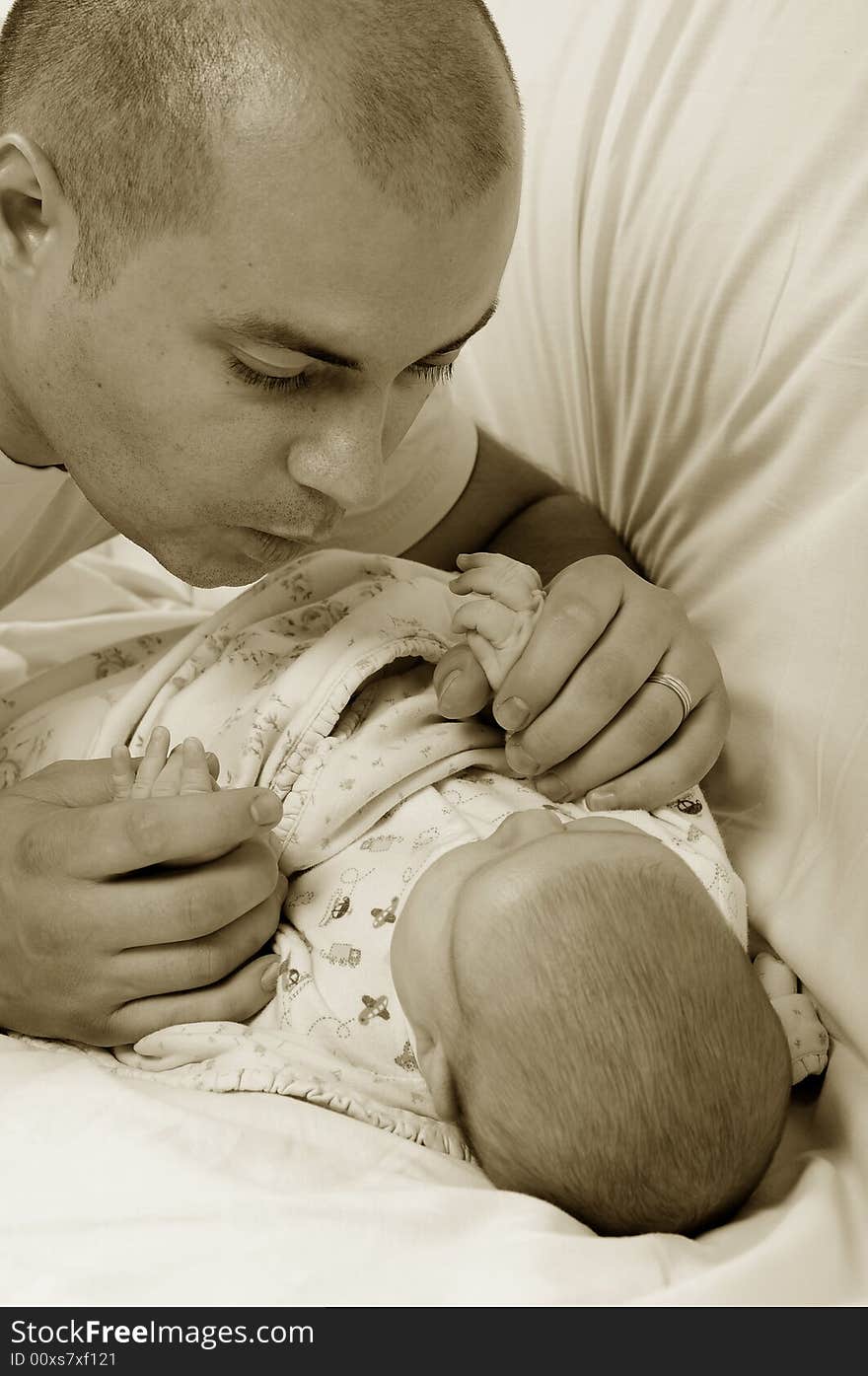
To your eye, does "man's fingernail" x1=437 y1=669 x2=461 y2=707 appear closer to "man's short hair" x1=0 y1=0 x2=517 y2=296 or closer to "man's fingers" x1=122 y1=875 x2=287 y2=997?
"man's fingers" x1=122 y1=875 x2=287 y2=997

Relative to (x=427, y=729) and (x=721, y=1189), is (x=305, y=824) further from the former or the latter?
(x=721, y=1189)

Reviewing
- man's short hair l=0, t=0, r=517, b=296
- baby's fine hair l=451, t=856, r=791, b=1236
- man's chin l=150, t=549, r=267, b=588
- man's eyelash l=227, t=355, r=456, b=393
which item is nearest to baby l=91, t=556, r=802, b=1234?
baby's fine hair l=451, t=856, r=791, b=1236

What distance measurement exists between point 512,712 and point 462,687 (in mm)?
56

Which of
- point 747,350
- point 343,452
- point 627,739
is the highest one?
point 747,350

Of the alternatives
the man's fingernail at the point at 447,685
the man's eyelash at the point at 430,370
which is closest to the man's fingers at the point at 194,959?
the man's fingernail at the point at 447,685

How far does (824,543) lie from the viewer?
1035 mm

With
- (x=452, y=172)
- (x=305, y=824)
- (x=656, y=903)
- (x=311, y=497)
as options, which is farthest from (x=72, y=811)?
(x=452, y=172)

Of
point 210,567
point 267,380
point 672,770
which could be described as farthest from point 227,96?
point 672,770

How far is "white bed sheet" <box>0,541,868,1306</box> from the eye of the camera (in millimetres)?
703

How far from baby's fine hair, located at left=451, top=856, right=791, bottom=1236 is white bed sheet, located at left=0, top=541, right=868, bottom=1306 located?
0.12 feet

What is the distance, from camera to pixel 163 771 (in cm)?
95

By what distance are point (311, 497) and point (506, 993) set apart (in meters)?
0.41

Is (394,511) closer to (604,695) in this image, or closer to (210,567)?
(210,567)
